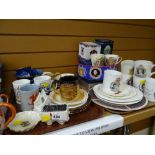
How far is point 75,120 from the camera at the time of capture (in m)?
0.68

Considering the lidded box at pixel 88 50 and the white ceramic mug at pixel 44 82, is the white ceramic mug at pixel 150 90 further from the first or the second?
the white ceramic mug at pixel 44 82

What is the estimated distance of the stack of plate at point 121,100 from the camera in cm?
76

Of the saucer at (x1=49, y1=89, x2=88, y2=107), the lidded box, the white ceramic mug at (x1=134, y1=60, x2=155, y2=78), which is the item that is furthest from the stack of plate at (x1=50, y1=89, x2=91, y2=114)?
the white ceramic mug at (x1=134, y1=60, x2=155, y2=78)

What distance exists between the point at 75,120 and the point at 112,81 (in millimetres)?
251

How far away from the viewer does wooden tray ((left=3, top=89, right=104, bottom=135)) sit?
615 millimetres

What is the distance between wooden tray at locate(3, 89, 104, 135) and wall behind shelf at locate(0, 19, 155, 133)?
30 centimetres

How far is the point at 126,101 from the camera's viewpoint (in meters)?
0.78

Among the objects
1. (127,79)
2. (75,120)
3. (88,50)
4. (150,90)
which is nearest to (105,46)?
(88,50)

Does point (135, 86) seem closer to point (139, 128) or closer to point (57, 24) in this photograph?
point (57, 24)

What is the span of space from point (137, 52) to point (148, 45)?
0.14 meters

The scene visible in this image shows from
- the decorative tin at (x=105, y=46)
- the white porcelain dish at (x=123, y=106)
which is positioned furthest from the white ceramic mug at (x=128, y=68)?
the white porcelain dish at (x=123, y=106)

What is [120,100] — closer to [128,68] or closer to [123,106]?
[123,106]
